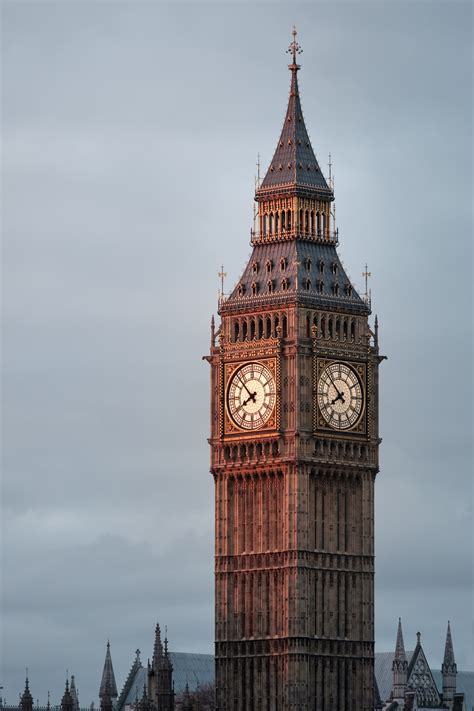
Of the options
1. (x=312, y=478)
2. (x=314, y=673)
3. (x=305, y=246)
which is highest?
(x=305, y=246)

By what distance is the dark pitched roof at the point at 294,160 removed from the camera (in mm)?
168500

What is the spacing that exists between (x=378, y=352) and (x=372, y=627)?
14531 millimetres

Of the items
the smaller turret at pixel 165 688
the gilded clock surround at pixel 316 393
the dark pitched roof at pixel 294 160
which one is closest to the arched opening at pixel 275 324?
the gilded clock surround at pixel 316 393

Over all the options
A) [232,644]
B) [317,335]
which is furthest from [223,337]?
[232,644]

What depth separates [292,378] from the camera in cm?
16462

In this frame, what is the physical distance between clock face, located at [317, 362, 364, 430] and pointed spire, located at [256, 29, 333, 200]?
976cm

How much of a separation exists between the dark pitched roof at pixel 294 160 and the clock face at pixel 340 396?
32.2 ft

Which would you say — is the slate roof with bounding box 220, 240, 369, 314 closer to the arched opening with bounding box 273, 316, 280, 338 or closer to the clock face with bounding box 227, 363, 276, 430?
the arched opening with bounding box 273, 316, 280, 338

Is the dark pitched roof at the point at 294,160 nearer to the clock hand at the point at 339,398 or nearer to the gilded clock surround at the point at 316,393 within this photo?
the gilded clock surround at the point at 316,393

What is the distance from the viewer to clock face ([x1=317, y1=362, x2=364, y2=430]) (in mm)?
165625

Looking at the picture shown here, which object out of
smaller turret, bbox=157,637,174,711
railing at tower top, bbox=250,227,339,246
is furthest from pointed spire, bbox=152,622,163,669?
railing at tower top, bbox=250,227,339,246

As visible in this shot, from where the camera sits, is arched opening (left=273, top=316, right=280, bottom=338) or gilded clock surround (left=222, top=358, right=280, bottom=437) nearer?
gilded clock surround (left=222, top=358, right=280, bottom=437)

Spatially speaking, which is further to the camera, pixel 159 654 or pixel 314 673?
pixel 159 654

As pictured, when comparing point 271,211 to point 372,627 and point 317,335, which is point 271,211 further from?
point 372,627
